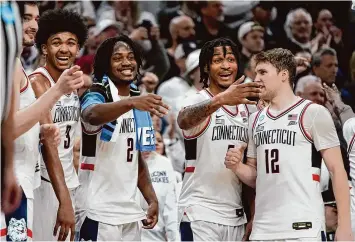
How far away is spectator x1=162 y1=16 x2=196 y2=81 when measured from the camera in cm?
1207

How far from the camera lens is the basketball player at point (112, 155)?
689 centimetres

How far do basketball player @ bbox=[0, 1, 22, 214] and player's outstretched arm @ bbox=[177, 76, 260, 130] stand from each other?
2.30 meters

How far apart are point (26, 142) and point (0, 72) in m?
1.62

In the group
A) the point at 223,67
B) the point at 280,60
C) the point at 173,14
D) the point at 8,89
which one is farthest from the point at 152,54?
the point at 8,89

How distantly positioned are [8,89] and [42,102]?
946 mm

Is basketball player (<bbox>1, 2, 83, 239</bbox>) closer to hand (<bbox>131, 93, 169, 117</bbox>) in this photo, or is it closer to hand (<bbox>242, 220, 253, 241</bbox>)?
hand (<bbox>131, 93, 169, 117</bbox>)

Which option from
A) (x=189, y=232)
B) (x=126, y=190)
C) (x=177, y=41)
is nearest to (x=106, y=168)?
(x=126, y=190)

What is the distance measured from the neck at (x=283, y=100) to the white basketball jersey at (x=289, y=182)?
62 mm

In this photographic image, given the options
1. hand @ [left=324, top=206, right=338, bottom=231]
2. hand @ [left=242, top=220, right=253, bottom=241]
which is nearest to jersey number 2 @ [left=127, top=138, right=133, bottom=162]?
hand @ [left=242, top=220, right=253, bottom=241]

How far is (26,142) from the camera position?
558 centimetres

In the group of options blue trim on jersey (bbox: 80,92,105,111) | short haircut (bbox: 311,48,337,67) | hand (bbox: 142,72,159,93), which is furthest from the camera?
hand (bbox: 142,72,159,93)

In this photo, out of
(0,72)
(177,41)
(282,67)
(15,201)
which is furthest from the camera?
(177,41)

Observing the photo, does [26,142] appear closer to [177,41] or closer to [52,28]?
[52,28]

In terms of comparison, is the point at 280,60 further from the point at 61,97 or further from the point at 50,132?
the point at 50,132
